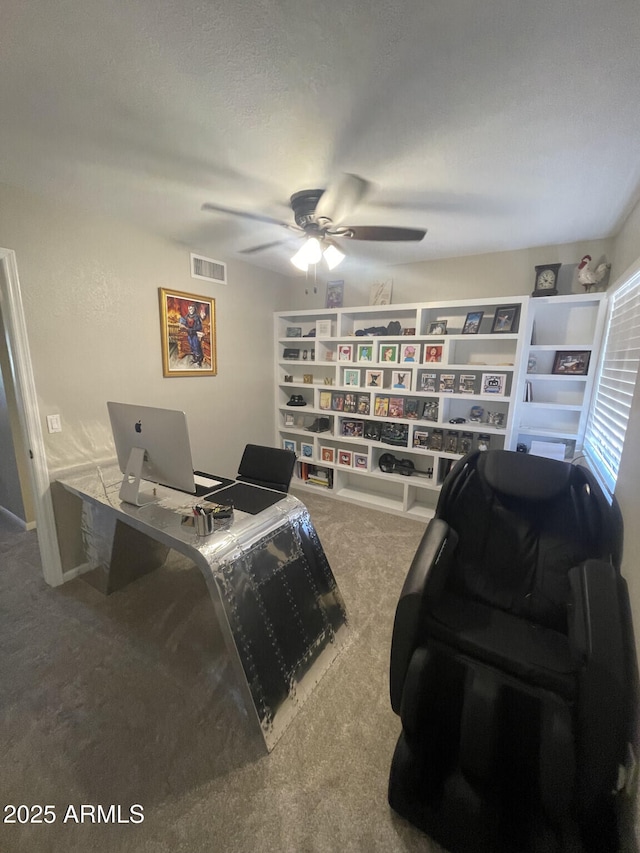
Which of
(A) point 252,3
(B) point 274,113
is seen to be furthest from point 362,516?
(A) point 252,3

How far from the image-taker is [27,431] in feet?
6.70

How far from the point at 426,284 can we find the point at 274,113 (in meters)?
2.27

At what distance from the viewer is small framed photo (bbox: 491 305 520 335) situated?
2.71 metres

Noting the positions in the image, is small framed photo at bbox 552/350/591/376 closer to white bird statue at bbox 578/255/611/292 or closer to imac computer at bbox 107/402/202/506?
white bird statue at bbox 578/255/611/292

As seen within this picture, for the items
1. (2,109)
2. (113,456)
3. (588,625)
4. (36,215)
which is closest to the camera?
(588,625)

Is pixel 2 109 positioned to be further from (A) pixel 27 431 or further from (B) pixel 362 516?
(B) pixel 362 516

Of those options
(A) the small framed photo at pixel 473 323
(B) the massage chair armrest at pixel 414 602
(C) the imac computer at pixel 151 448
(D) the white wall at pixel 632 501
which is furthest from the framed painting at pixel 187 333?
(D) the white wall at pixel 632 501

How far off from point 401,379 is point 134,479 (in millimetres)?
2420

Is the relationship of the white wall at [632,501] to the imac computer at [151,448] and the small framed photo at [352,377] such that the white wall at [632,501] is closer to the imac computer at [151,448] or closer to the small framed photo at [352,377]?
Result: the imac computer at [151,448]

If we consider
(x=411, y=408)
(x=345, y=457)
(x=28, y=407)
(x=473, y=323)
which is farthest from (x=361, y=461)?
(x=28, y=407)

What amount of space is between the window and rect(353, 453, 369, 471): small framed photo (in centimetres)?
181

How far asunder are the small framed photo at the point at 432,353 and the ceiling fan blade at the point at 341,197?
1452 mm

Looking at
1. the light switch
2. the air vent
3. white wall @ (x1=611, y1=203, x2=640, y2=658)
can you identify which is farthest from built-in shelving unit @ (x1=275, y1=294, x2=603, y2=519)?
the light switch

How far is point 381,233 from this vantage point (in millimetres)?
1863
